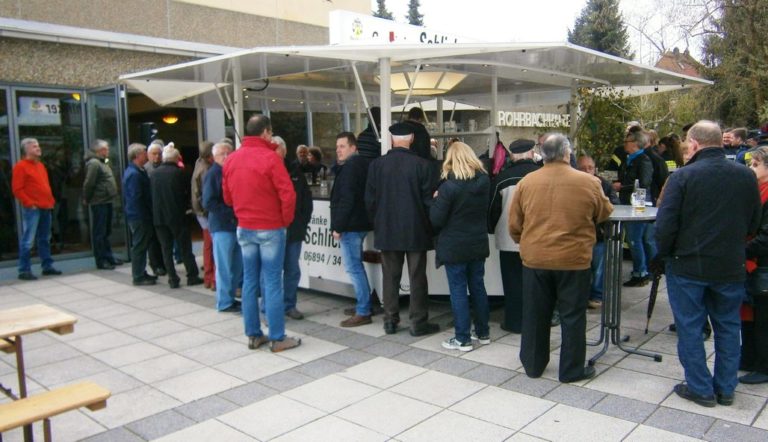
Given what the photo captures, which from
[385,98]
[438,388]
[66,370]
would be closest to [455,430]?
[438,388]

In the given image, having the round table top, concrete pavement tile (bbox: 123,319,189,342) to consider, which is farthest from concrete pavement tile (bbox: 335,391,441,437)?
concrete pavement tile (bbox: 123,319,189,342)

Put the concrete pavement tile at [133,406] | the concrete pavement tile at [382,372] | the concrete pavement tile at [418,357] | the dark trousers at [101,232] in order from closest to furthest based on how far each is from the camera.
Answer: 1. the concrete pavement tile at [133,406]
2. the concrete pavement tile at [382,372]
3. the concrete pavement tile at [418,357]
4. the dark trousers at [101,232]

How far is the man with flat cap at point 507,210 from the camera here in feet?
16.0

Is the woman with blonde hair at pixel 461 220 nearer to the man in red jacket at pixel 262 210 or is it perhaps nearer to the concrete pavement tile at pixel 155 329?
the man in red jacket at pixel 262 210

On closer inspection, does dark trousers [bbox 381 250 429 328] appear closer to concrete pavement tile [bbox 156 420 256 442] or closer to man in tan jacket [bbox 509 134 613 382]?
man in tan jacket [bbox 509 134 613 382]

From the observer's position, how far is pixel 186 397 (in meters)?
4.03

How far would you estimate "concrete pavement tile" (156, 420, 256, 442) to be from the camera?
341 centimetres

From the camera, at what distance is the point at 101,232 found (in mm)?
8625

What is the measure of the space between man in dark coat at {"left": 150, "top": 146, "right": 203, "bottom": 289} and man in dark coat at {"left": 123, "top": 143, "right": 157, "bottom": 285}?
30 centimetres

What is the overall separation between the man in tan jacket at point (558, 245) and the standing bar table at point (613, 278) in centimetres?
37

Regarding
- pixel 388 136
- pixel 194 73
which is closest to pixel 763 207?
pixel 388 136

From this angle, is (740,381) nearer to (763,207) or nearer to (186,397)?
(763,207)

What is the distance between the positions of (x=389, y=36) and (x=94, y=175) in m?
4.43

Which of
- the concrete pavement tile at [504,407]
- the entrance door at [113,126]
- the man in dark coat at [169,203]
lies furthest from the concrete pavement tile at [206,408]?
the entrance door at [113,126]
